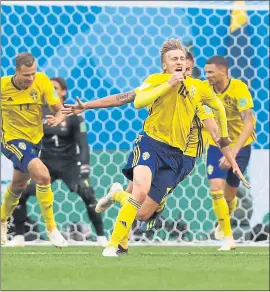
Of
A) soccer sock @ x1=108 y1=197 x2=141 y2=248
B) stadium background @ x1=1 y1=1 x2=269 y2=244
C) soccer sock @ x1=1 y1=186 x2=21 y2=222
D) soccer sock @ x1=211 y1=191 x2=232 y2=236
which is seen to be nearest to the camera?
soccer sock @ x1=108 y1=197 x2=141 y2=248

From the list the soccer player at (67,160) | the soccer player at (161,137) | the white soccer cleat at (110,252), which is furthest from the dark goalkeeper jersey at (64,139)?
the white soccer cleat at (110,252)

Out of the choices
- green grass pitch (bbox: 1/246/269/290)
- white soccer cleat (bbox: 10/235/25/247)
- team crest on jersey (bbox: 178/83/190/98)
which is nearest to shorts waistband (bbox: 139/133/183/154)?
team crest on jersey (bbox: 178/83/190/98)

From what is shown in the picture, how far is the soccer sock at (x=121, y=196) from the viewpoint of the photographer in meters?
7.72

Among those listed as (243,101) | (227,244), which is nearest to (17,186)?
(227,244)

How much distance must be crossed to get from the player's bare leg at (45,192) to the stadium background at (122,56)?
5.60 ft

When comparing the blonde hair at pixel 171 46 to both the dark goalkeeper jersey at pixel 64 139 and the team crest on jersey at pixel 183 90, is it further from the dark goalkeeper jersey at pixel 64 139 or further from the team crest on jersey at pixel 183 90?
the dark goalkeeper jersey at pixel 64 139

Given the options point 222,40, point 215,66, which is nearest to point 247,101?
point 215,66

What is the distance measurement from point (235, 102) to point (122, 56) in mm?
2031

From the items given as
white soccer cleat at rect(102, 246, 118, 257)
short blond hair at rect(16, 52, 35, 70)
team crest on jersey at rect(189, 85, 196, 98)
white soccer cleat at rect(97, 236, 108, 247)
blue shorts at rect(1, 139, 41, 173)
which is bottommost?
white soccer cleat at rect(97, 236, 108, 247)

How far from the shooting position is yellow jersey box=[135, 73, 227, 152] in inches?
303

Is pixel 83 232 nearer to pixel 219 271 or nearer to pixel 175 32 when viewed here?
pixel 175 32

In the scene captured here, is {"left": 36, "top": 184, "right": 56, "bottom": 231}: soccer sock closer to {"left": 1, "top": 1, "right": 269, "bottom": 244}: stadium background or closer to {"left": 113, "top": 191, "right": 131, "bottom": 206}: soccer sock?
{"left": 113, "top": 191, "right": 131, "bottom": 206}: soccer sock

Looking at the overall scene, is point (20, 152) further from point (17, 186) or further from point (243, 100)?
point (243, 100)

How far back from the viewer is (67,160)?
1055cm
